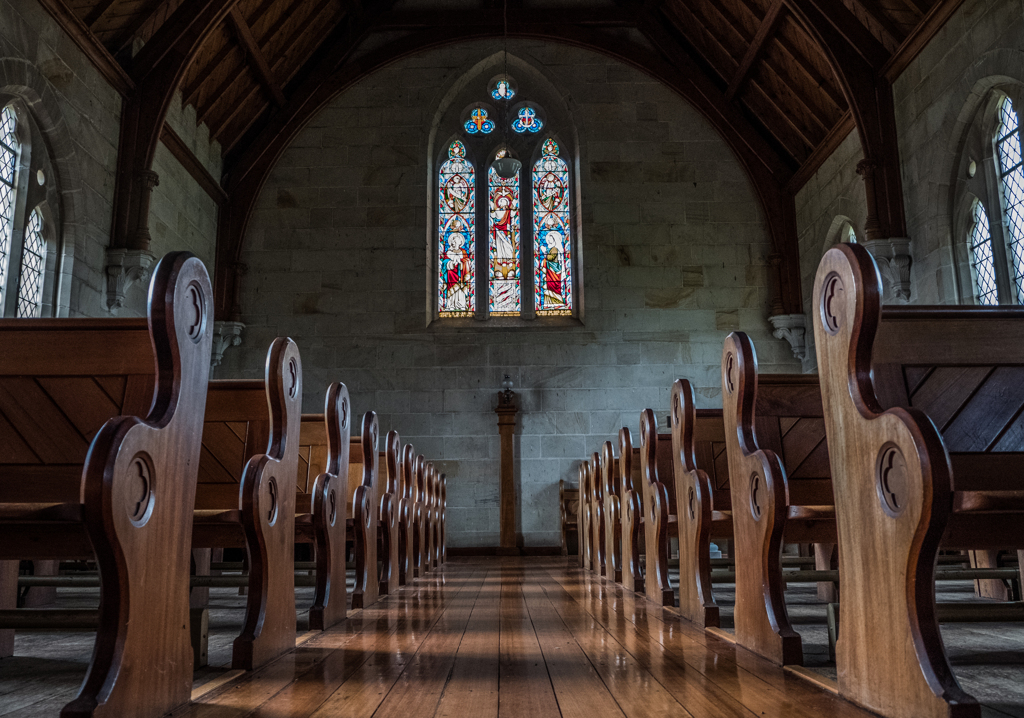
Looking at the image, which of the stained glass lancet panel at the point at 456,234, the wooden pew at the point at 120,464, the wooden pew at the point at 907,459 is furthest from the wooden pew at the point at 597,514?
Answer: the stained glass lancet panel at the point at 456,234

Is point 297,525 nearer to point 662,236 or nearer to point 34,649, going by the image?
point 34,649

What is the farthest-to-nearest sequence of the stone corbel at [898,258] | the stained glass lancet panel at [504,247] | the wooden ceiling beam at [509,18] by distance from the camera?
1. the wooden ceiling beam at [509,18]
2. the stained glass lancet panel at [504,247]
3. the stone corbel at [898,258]

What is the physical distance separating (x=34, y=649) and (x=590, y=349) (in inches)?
296

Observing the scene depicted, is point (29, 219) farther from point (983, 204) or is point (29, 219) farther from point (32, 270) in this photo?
point (983, 204)

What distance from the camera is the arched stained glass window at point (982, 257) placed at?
21.2 ft

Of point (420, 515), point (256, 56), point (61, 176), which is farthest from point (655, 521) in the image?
point (256, 56)

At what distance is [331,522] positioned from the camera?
2.82 m

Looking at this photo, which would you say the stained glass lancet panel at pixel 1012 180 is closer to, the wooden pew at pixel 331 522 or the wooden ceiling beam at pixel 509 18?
the wooden ceiling beam at pixel 509 18

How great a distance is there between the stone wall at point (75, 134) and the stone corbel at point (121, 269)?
2.2 inches

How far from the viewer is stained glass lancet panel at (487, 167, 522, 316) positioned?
9875 millimetres

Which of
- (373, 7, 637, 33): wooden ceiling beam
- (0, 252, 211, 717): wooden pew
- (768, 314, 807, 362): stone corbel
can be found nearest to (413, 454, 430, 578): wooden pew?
(0, 252, 211, 717): wooden pew

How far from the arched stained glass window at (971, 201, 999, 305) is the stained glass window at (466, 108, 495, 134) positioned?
564 centimetres

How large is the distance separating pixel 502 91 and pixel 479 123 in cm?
48

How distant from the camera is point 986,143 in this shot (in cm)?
638
